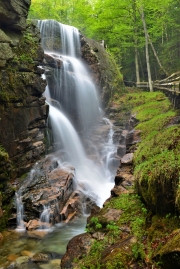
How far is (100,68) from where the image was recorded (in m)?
23.6

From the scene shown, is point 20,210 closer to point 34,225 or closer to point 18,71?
point 34,225

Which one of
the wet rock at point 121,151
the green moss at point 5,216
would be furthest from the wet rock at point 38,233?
the wet rock at point 121,151

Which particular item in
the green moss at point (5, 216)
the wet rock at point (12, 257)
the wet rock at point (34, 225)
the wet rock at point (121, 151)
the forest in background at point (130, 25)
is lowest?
the wet rock at point (34, 225)

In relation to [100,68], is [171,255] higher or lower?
lower

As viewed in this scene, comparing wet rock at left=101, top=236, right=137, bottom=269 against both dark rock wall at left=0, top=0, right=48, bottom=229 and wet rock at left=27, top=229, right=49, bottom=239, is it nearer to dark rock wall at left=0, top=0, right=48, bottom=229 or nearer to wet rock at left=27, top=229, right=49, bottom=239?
wet rock at left=27, top=229, right=49, bottom=239

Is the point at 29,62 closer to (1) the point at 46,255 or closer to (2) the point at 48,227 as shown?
(2) the point at 48,227

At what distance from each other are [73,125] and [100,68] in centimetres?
711

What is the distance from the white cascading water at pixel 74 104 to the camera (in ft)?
47.9

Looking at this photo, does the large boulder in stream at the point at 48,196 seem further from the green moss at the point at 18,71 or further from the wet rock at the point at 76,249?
the green moss at the point at 18,71

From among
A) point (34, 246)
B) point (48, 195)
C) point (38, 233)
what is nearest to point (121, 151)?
point (48, 195)

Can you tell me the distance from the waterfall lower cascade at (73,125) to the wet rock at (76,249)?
12.5 ft

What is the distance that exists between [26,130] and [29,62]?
3826 mm

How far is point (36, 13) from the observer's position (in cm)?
3338

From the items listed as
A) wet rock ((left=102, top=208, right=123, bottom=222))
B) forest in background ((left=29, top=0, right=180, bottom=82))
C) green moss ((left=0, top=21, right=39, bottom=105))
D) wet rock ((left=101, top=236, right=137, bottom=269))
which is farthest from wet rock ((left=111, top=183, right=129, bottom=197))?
forest in background ((left=29, top=0, right=180, bottom=82))
